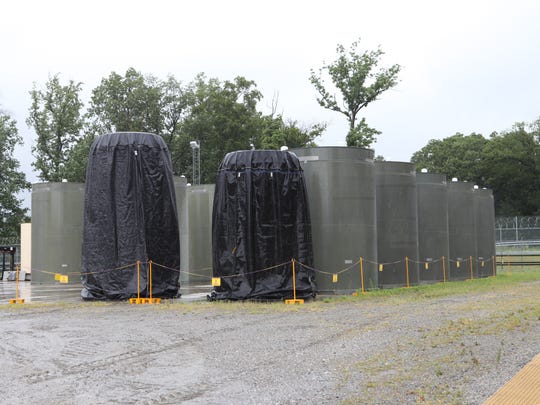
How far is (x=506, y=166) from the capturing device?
7331 cm

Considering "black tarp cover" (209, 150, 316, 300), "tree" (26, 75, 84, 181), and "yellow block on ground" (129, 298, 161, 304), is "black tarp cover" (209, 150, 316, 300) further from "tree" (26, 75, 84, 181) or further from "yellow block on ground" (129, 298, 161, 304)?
"tree" (26, 75, 84, 181)

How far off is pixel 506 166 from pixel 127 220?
60627mm

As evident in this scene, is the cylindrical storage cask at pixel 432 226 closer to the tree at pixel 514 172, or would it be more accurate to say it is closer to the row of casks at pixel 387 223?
the row of casks at pixel 387 223

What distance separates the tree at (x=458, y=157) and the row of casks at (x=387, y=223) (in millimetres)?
43907

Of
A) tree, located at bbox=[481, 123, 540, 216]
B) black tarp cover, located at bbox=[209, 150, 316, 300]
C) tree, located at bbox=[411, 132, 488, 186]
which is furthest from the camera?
tree, located at bbox=[411, 132, 488, 186]

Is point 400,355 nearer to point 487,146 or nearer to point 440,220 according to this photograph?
point 440,220

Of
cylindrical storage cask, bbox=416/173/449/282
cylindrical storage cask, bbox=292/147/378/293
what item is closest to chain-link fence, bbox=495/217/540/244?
cylindrical storage cask, bbox=416/173/449/282

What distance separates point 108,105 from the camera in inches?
2315

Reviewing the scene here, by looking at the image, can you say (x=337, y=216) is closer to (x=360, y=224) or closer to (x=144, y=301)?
(x=360, y=224)

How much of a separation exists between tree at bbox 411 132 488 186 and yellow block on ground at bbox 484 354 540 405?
72390 millimetres

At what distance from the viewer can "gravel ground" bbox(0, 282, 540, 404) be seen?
768cm

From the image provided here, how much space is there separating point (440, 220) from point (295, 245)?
11.9 m

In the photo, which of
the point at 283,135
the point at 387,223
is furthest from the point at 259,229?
the point at 283,135

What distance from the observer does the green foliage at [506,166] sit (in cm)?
7344
